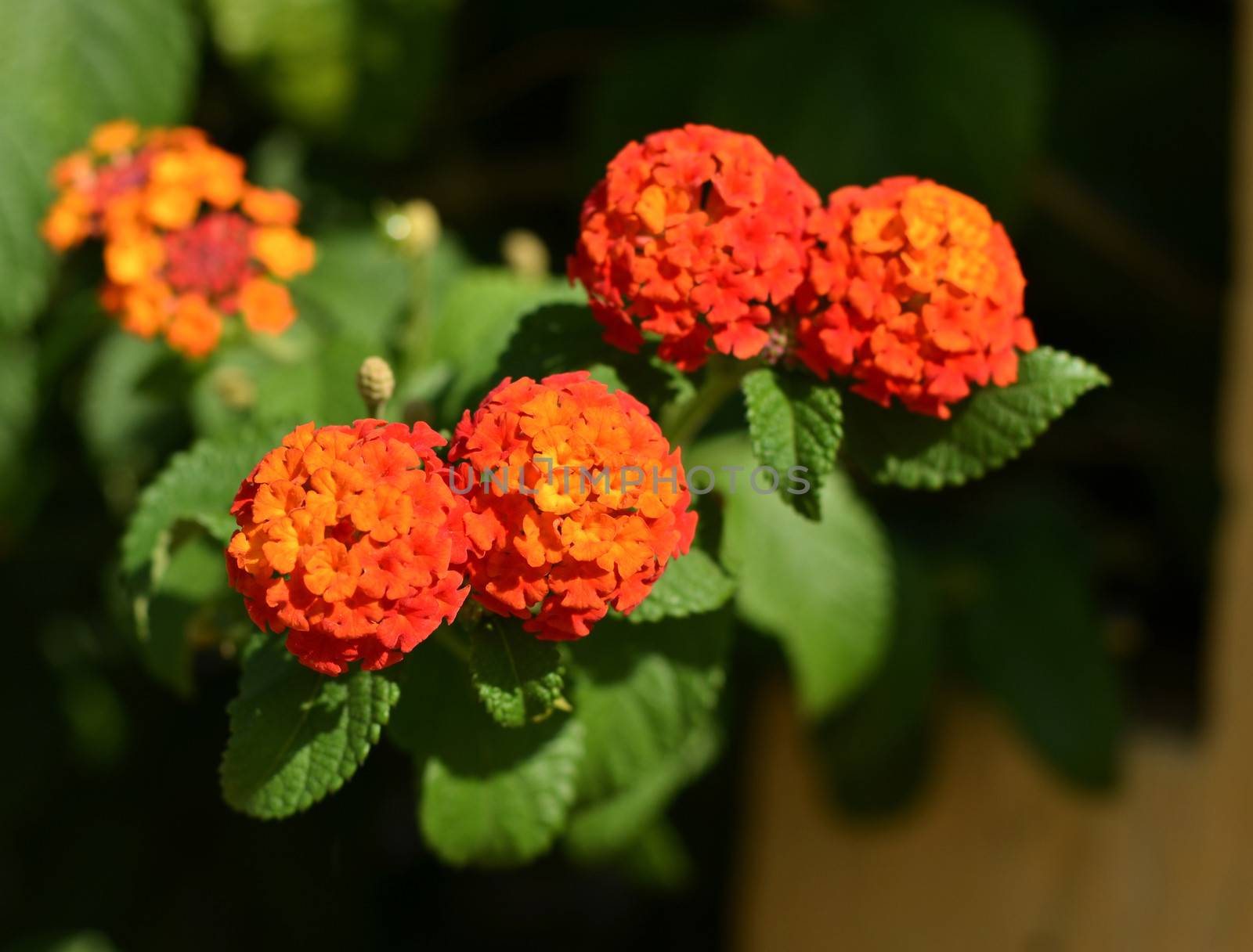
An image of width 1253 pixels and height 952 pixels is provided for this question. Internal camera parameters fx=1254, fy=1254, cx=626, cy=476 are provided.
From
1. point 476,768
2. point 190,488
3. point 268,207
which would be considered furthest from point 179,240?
point 476,768

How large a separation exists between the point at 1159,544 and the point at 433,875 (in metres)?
1.16

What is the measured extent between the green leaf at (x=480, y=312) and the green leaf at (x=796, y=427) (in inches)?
7.2

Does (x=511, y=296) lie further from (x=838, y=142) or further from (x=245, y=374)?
(x=838, y=142)

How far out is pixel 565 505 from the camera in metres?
0.54

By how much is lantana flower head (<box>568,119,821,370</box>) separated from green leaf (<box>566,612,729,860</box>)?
0.70 feet

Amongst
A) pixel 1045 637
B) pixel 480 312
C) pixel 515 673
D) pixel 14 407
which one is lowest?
pixel 14 407

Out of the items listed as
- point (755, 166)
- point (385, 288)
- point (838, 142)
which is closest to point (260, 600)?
point (755, 166)

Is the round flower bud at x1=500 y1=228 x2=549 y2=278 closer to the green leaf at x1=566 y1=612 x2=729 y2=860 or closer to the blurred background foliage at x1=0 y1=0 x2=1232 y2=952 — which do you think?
the blurred background foliage at x1=0 y1=0 x2=1232 y2=952

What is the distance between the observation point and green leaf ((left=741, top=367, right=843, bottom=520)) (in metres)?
0.64

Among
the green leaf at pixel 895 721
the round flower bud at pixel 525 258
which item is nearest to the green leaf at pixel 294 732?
the round flower bud at pixel 525 258

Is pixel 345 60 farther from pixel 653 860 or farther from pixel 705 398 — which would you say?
pixel 653 860

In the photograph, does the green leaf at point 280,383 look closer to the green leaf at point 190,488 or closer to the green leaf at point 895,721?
the green leaf at point 190,488

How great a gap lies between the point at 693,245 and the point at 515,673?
228 millimetres

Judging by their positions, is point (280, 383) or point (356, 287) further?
point (356, 287)
